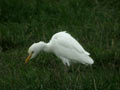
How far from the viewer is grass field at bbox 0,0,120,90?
16.0 feet

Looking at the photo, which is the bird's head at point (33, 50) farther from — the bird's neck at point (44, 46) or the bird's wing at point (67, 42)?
the bird's wing at point (67, 42)

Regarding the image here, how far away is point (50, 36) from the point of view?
7473 millimetres

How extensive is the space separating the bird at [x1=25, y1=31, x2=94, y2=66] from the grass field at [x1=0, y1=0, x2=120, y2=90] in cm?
15

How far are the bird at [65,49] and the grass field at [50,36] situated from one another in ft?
0.50

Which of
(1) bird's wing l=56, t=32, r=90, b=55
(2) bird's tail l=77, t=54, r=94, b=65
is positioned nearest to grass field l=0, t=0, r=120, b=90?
(2) bird's tail l=77, t=54, r=94, b=65

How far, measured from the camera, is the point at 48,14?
27.3ft

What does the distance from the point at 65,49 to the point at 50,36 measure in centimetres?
125

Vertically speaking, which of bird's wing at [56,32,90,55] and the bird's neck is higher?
bird's wing at [56,32,90,55]

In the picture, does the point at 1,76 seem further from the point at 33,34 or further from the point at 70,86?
the point at 33,34

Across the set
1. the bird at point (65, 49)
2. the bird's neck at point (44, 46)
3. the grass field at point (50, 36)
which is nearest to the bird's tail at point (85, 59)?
the bird at point (65, 49)

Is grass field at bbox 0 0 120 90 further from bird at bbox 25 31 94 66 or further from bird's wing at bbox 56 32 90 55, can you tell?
bird's wing at bbox 56 32 90 55

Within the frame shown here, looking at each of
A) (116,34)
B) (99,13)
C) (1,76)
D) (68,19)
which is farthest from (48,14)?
(1,76)

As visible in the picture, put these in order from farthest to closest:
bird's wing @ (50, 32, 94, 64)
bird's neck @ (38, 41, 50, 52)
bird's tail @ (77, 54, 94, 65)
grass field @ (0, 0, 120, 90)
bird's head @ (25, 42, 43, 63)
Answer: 1. bird's neck @ (38, 41, 50, 52)
2. bird's head @ (25, 42, 43, 63)
3. bird's wing @ (50, 32, 94, 64)
4. bird's tail @ (77, 54, 94, 65)
5. grass field @ (0, 0, 120, 90)

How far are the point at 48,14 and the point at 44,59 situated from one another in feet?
6.33
